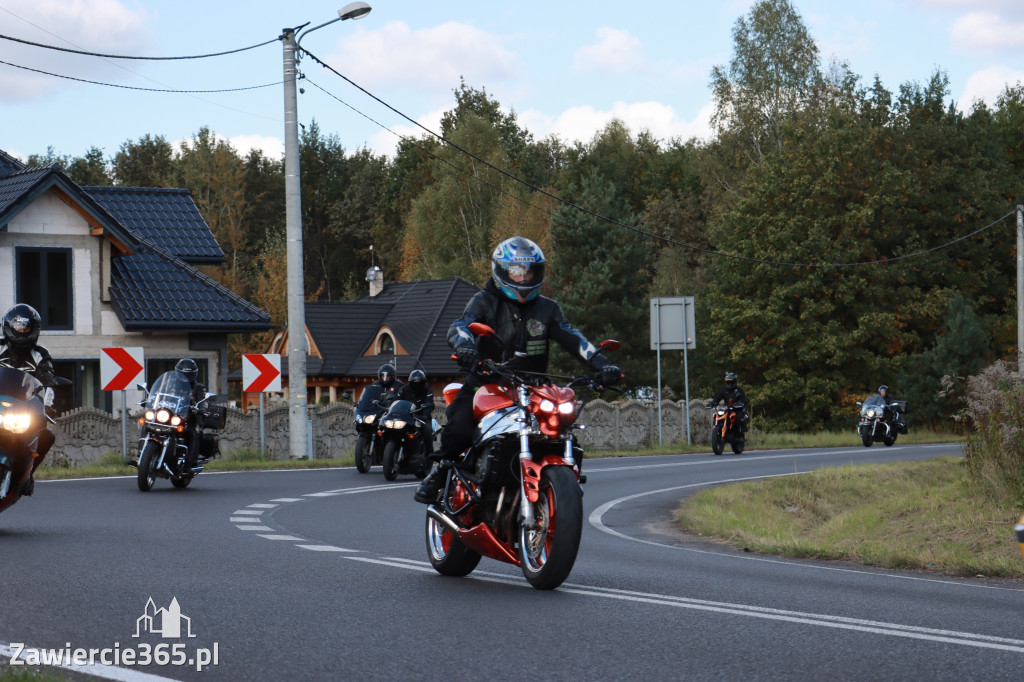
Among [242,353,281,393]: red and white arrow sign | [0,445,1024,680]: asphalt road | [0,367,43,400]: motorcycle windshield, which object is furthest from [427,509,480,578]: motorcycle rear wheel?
[242,353,281,393]: red and white arrow sign

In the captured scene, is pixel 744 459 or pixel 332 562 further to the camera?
pixel 744 459

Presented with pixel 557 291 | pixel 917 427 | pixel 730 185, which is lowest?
pixel 917 427

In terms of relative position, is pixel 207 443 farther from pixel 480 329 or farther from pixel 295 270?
pixel 480 329

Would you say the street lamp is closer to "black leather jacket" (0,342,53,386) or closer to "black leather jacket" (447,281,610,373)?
"black leather jacket" (0,342,53,386)

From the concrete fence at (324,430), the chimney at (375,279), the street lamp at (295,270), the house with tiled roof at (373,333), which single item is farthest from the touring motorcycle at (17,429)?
the chimney at (375,279)

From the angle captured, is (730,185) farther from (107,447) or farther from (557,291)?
(107,447)

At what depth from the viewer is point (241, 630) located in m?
6.66

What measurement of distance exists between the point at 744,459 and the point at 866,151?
33.6 meters

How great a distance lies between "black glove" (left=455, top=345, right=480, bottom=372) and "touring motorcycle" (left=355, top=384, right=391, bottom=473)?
1354 cm

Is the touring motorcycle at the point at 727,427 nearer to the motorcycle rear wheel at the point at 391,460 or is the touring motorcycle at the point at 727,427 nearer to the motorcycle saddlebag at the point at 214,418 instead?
the motorcycle rear wheel at the point at 391,460

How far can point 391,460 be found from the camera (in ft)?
68.0

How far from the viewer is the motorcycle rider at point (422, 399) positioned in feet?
68.8

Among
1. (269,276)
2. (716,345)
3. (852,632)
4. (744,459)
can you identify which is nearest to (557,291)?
(716,345)

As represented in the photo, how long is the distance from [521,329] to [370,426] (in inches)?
552
